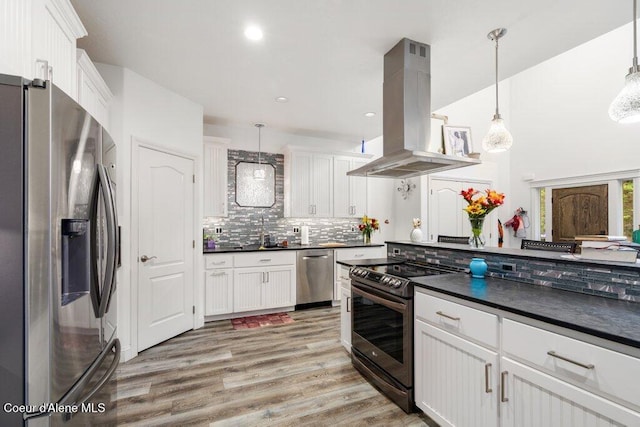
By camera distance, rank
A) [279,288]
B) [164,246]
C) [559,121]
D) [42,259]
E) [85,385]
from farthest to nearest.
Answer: [559,121] < [279,288] < [164,246] < [85,385] < [42,259]

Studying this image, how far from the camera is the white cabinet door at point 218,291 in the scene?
372 centimetres

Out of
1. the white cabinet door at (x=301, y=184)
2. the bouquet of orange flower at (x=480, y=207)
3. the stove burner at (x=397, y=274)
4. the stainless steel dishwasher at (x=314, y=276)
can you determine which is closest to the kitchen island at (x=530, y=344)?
the stove burner at (x=397, y=274)

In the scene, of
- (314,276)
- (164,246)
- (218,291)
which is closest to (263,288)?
(218,291)

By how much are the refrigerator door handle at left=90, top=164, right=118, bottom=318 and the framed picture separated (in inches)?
99.0

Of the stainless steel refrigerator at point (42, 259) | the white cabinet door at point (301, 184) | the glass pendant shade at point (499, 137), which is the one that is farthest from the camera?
the white cabinet door at point (301, 184)

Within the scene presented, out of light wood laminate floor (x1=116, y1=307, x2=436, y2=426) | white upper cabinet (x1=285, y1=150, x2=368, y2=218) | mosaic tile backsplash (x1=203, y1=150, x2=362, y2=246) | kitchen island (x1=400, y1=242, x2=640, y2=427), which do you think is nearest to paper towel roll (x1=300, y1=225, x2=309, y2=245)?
mosaic tile backsplash (x1=203, y1=150, x2=362, y2=246)

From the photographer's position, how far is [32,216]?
2.96 ft

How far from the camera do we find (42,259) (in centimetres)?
91

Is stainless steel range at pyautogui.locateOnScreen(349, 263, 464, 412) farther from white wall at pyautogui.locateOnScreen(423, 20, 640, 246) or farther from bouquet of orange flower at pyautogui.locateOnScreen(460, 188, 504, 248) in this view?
white wall at pyautogui.locateOnScreen(423, 20, 640, 246)

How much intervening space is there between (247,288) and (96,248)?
2817 mm

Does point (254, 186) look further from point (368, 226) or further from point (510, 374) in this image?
point (510, 374)

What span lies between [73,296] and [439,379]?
1917 millimetres

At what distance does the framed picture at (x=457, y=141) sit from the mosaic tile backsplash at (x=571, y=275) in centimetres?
92

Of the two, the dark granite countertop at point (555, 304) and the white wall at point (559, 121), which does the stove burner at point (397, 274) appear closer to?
the dark granite countertop at point (555, 304)
